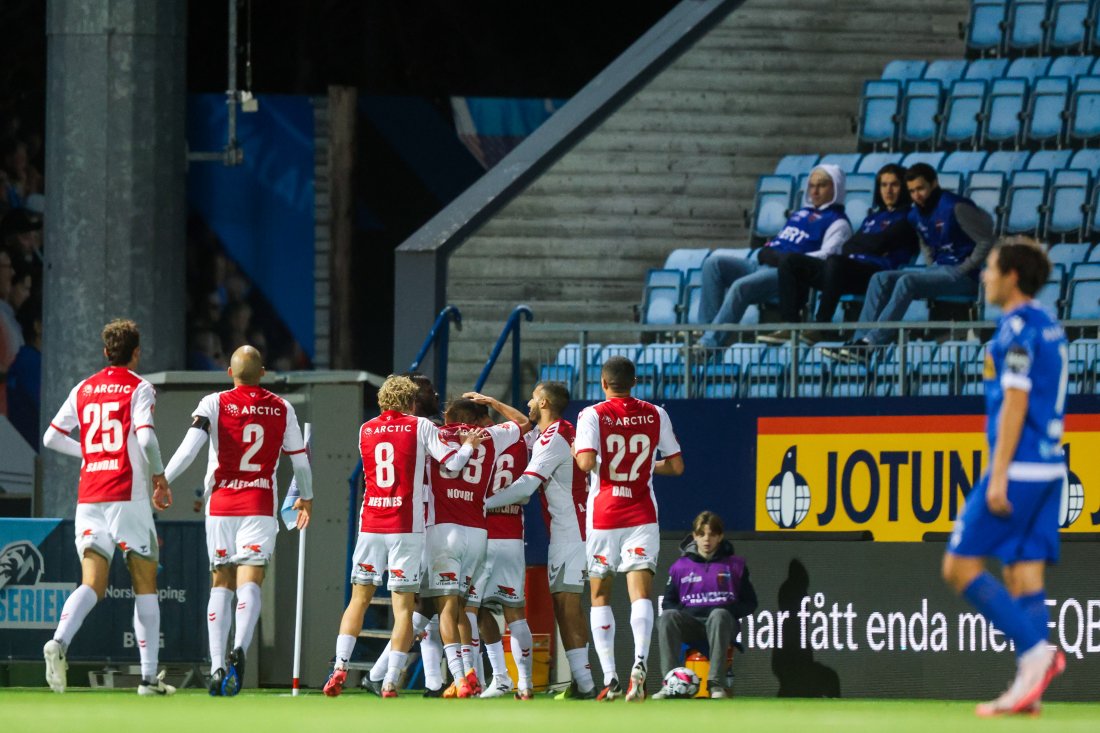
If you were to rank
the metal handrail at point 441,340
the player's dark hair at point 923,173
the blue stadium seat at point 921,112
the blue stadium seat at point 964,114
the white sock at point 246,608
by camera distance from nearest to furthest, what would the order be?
the white sock at point 246,608, the metal handrail at point 441,340, the player's dark hair at point 923,173, the blue stadium seat at point 964,114, the blue stadium seat at point 921,112

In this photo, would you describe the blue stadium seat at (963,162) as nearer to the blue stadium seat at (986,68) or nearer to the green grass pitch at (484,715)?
the blue stadium seat at (986,68)

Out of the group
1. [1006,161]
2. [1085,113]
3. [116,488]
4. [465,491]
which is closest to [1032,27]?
[1085,113]

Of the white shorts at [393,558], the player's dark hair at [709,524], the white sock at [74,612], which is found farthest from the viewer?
the player's dark hair at [709,524]

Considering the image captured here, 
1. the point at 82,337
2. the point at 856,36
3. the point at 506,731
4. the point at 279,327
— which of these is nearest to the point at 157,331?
the point at 82,337

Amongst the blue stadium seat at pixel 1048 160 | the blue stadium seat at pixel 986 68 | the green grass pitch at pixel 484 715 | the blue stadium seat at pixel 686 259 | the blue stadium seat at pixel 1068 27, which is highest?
the blue stadium seat at pixel 1068 27

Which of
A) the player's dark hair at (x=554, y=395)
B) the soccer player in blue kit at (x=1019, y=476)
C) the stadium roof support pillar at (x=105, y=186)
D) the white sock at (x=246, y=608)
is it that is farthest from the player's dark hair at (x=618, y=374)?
the stadium roof support pillar at (x=105, y=186)

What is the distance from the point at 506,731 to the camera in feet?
27.8

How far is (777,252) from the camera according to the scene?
16.4 m

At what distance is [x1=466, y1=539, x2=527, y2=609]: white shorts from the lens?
43.3 ft

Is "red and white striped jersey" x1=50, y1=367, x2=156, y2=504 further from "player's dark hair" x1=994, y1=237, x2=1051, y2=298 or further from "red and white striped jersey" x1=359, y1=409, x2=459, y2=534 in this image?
"player's dark hair" x1=994, y1=237, x2=1051, y2=298

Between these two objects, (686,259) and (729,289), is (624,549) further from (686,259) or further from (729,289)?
(686,259)

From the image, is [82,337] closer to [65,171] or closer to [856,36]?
[65,171]

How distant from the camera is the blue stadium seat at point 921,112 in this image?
62.2 feet

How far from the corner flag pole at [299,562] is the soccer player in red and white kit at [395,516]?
495 mm
